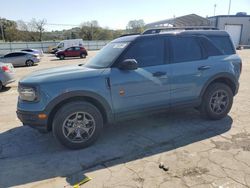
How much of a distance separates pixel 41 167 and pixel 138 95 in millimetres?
1957

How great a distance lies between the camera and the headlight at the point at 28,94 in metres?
3.62

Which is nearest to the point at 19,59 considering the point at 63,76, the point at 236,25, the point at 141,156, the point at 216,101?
the point at 63,76

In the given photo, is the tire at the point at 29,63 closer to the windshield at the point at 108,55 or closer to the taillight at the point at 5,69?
the taillight at the point at 5,69

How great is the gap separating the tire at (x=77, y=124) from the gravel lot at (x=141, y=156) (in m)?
0.18

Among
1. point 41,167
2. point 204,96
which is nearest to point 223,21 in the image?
point 204,96

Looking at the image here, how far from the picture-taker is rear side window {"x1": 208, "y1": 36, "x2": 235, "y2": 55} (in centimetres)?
495

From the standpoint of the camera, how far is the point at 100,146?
4027 millimetres

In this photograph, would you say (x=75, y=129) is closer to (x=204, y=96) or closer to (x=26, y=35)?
(x=204, y=96)

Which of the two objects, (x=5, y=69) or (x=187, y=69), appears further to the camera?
(x=5, y=69)

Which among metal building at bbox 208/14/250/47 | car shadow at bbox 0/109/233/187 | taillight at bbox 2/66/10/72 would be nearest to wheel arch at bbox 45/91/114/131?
car shadow at bbox 0/109/233/187

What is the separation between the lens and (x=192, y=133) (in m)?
4.43

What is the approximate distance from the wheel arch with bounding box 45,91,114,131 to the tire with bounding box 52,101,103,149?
0.08 metres

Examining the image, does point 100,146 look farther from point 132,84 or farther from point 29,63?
point 29,63

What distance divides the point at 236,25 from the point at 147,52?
152 ft
